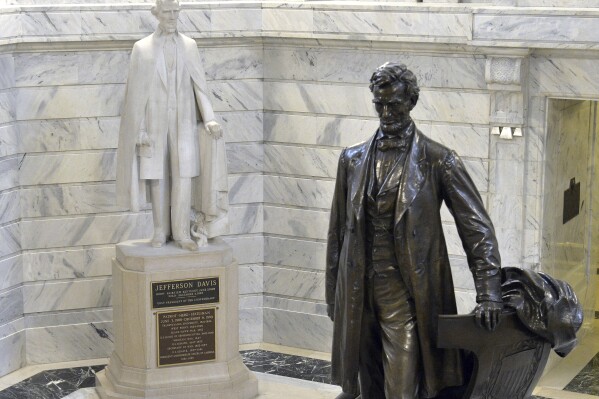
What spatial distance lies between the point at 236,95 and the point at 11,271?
2519 millimetres

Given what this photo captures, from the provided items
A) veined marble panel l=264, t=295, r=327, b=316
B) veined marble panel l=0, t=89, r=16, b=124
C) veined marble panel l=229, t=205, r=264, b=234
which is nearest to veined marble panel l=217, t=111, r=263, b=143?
veined marble panel l=229, t=205, r=264, b=234

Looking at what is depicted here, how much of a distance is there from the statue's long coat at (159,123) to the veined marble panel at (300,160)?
1603 mm

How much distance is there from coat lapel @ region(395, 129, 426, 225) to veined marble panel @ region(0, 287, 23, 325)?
5358 mm

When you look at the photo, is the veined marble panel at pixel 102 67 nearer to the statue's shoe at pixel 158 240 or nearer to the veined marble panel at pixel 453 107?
the statue's shoe at pixel 158 240

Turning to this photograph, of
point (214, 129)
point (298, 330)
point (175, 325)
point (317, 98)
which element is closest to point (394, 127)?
point (214, 129)

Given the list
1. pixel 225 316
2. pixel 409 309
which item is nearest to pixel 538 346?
pixel 409 309

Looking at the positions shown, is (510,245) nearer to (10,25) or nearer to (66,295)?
(66,295)

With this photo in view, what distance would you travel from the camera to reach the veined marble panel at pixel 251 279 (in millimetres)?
12266

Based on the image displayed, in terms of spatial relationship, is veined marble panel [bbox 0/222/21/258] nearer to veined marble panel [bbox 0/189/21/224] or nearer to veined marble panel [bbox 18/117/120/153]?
veined marble panel [bbox 0/189/21/224]

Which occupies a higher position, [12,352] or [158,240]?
[158,240]

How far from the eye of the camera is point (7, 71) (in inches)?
439

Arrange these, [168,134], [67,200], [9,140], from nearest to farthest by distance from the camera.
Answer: [168,134]
[9,140]
[67,200]

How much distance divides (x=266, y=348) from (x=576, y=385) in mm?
2840

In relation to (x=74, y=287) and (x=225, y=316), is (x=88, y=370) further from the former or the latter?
(x=225, y=316)
